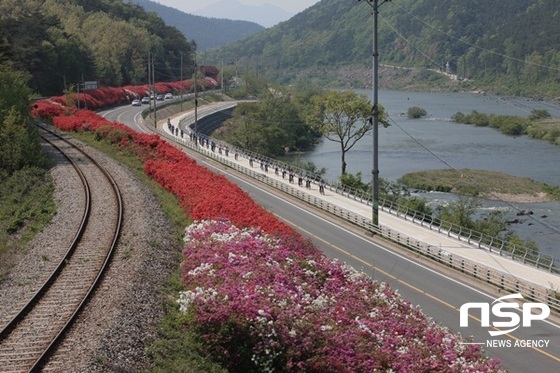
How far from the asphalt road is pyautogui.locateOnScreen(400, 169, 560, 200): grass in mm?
37826

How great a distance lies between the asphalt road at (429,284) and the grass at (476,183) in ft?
124

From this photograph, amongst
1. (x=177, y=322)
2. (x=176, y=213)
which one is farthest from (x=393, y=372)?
(x=176, y=213)

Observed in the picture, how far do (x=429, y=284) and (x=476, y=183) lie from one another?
54697 millimetres

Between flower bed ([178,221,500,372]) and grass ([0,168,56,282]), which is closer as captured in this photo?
flower bed ([178,221,500,372])

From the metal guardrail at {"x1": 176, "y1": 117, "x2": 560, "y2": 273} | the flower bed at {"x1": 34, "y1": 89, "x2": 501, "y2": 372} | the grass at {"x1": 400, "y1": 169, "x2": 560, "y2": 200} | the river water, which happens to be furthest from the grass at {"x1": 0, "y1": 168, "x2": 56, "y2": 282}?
the grass at {"x1": 400, "y1": 169, "x2": 560, "y2": 200}

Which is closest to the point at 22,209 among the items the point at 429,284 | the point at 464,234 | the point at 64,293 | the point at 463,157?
the point at 64,293

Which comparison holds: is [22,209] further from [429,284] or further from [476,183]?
[476,183]

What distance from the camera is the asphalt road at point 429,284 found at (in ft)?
72.8

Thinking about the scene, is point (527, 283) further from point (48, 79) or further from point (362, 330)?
point (48, 79)

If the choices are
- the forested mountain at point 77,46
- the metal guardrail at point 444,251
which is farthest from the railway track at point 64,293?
the forested mountain at point 77,46

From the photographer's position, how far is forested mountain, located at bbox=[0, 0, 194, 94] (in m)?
101

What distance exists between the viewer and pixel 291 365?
1831cm

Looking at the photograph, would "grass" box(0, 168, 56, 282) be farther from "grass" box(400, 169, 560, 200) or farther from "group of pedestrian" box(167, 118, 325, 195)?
"grass" box(400, 169, 560, 200)

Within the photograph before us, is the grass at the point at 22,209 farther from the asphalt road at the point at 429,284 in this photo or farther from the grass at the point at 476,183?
the grass at the point at 476,183
